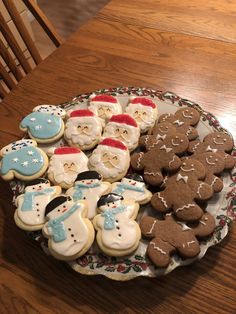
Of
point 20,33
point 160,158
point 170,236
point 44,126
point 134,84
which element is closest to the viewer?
point 170,236

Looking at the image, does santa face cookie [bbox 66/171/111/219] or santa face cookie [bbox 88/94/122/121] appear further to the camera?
santa face cookie [bbox 88/94/122/121]

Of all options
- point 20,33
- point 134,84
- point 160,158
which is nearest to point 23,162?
point 160,158

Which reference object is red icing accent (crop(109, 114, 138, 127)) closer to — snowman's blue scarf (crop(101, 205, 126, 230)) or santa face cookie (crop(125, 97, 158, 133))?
santa face cookie (crop(125, 97, 158, 133))

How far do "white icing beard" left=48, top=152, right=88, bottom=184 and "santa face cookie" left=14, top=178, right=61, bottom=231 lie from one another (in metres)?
0.03

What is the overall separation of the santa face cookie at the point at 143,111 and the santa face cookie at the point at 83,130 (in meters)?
0.09

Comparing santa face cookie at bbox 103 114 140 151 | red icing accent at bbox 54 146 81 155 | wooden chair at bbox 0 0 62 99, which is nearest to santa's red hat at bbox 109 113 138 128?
santa face cookie at bbox 103 114 140 151

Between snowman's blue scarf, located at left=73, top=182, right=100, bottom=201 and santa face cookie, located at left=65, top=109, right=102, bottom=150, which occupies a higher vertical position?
santa face cookie, located at left=65, top=109, right=102, bottom=150

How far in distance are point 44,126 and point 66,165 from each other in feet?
0.47

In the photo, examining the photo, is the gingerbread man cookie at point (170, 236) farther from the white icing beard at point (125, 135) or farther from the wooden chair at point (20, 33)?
the wooden chair at point (20, 33)

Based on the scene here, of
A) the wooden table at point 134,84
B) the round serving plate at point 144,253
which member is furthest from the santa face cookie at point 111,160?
the wooden table at point 134,84

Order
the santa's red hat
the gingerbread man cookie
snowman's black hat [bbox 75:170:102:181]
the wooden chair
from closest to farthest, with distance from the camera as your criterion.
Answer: the gingerbread man cookie, snowman's black hat [bbox 75:170:102:181], the santa's red hat, the wooden chair

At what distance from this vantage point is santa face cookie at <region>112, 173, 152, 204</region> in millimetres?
708

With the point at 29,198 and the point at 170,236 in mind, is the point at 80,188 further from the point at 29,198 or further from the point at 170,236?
the point at 170,236

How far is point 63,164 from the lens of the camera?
0.78 m
